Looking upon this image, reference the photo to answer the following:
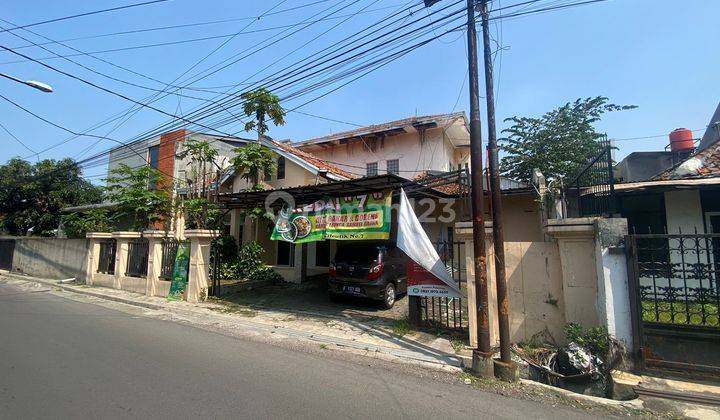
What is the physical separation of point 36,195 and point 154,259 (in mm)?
16225

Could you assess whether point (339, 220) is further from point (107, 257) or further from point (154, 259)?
point (107, 257)

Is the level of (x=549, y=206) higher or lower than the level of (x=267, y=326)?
higher

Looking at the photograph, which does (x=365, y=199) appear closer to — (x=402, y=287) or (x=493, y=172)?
(x=402, y=287)

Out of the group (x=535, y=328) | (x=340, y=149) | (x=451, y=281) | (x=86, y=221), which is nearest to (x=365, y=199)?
(x=451, y=281)

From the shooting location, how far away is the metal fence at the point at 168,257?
13.0 metres

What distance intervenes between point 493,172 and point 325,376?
4.07 metres

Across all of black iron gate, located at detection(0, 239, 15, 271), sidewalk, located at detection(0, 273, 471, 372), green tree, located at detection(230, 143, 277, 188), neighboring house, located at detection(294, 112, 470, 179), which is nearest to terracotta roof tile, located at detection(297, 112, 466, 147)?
neighboring house, located at detection(294, 112, 470, 179)

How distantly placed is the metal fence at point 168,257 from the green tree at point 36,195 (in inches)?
A: 553

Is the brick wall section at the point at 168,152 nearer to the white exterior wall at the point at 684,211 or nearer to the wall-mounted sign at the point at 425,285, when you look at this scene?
the wall-mounted sign at the point at 425,285

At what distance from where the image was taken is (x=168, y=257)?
1321cm

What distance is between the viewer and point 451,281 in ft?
24.4

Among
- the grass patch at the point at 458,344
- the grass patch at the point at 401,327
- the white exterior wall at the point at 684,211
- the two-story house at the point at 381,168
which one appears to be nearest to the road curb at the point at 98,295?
the two-story house at the point at 381,168

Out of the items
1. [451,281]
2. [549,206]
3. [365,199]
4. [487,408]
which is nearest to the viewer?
[487,408]

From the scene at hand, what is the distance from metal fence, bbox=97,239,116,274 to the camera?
16.1 metres
